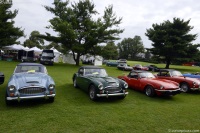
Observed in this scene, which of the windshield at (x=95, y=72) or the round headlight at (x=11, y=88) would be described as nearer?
the round headlight at (x=11, y=88)

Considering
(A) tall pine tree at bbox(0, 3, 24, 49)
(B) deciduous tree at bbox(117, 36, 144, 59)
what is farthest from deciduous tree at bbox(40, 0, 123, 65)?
(B) deciduous tree at bbox(117, 36, 144, 59)

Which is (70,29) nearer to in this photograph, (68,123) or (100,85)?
(100,85)

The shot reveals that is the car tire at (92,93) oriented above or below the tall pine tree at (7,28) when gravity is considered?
below

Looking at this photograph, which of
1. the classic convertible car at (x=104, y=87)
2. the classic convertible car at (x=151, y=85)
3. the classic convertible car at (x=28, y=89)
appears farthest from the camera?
the classic convertible car at (x=151, y=85)

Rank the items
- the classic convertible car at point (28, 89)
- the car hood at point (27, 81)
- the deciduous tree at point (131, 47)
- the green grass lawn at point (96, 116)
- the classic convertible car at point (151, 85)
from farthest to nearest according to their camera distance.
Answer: the deciduous tree at point (131, 47)
the classic convertible car at point (151, 85)
the car hood at point (27, 81)
the classic convertible car at point (28, 89)
the green grass lawn at point (96, 116)

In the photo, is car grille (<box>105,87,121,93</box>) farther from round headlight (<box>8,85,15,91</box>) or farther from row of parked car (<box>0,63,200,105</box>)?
round headlight (<box>8,85,15,91</box>)

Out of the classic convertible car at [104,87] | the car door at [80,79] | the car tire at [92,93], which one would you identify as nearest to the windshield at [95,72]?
the car door at [80,79]

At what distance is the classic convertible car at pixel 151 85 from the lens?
27.5ft

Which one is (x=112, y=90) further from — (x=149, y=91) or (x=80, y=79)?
(x=149, y=91)

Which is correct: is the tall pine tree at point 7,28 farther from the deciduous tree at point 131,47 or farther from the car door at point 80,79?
the deciduous tree at point 131,47

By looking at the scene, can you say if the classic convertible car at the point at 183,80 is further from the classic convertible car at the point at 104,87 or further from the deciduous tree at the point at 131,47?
the deciduous tree at the point at 131,47

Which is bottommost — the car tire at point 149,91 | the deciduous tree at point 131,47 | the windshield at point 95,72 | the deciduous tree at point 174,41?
the car tire at point 149,91

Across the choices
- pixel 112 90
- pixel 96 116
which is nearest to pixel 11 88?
pixel 96 116

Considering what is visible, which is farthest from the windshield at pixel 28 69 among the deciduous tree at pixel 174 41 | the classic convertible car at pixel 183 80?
the deciduous tree at pixel 174 41
